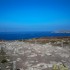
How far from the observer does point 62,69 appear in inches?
516

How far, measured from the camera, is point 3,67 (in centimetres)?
1138

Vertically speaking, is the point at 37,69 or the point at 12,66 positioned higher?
the point at 12,66

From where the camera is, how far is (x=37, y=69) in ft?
47.0

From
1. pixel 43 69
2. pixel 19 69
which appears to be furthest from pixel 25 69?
pixel 43 69

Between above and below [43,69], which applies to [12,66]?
above

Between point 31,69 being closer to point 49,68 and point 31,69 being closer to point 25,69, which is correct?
point 25,69

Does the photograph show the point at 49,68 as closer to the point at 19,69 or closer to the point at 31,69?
the point at 31,69

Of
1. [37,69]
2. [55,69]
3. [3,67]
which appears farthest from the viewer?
[37,69]

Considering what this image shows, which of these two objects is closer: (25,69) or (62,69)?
(62,69)

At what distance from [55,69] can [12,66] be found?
12.6 feet

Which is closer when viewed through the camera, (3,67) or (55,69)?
(3,67)

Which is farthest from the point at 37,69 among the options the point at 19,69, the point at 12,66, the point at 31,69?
the point at 12,66

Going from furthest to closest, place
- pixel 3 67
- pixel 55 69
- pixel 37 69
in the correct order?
pixel 37 69 → pixel 55 69 → pixel 3 67

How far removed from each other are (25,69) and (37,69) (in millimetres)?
1176
